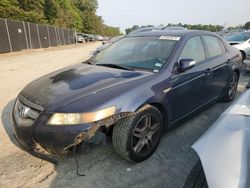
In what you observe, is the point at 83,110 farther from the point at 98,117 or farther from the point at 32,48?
the point at 32,48

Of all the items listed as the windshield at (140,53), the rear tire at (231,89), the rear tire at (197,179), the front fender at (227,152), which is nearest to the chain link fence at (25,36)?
the windshield at (140,53)

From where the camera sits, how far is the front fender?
1.60m

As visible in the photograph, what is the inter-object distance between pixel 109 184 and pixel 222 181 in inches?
63.2

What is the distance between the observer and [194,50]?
4234mm

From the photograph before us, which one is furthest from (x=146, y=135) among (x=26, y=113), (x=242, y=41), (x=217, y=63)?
(x=242, y=41)

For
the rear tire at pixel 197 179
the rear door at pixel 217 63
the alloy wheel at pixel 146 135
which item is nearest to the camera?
the rear tire at pixel 197 179

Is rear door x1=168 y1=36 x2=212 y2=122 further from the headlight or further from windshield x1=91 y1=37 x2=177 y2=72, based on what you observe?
the headlight

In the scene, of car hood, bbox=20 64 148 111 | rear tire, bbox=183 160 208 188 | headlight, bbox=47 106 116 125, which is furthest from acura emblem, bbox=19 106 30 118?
rear tire, bbox=183 160 208 188

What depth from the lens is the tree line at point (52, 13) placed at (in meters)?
31.3

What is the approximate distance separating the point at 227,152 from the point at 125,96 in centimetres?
151

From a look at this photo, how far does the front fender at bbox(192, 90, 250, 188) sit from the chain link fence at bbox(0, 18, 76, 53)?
63.6 feet

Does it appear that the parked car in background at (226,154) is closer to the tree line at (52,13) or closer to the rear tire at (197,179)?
the rear tire at (197,179)

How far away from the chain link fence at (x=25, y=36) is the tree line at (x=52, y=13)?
421 centimetres

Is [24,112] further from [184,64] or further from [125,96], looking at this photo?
[184,64]
